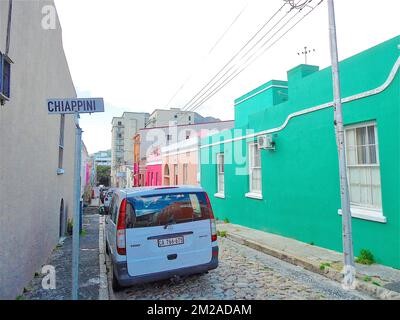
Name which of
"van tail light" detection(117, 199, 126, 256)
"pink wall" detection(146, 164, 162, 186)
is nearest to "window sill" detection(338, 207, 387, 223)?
"van tail light" detection(117, 199, 126, 256)

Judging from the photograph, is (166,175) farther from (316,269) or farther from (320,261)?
(316,269)

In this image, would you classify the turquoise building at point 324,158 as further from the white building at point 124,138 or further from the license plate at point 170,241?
the white building at point 124,138

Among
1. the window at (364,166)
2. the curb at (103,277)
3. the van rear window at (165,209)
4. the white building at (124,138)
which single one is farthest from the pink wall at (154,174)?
the van rear window at (165,209)

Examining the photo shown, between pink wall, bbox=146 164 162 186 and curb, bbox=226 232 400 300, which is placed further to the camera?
pink wall, bbox=146 164 162 186

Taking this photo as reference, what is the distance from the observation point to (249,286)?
4.92 meters

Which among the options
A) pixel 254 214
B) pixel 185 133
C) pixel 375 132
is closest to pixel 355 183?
pixel 375 132

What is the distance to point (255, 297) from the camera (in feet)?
14.6

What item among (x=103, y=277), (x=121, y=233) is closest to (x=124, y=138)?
(x=103, y=277)

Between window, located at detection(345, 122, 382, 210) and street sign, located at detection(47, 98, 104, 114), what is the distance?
5274 mm

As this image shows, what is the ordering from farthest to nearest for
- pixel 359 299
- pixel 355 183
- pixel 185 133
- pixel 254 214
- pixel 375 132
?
pixel 185 133
pixel 254 214
pixel 355 183
pixel 375 132
pixel 359 299

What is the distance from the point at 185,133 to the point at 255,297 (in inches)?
1069

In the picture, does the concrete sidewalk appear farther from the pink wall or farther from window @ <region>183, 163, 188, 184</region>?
the pink wall

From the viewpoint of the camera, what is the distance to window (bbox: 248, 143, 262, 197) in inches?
388

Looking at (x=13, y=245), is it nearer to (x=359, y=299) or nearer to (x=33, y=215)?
(x=33, y=215)
